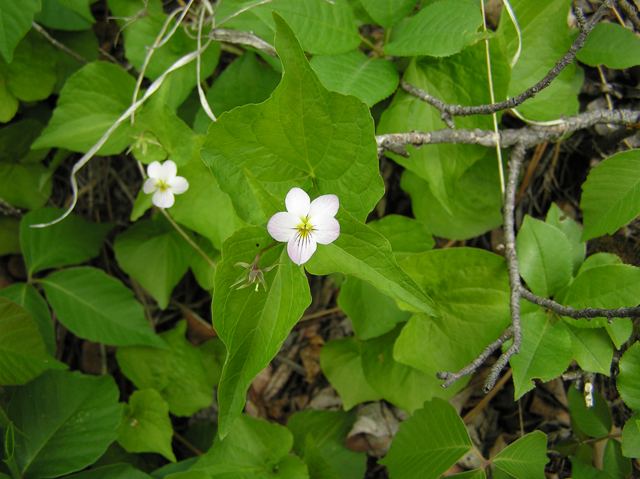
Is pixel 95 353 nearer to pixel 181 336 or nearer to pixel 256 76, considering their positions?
pixel 181 336

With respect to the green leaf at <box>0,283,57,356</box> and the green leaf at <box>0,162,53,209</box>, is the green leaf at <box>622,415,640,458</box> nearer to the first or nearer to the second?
the green leaf at <box>0,283,57,356</box>

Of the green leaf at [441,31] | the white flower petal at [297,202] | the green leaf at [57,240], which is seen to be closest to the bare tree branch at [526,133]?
the green leaf at [441,31]

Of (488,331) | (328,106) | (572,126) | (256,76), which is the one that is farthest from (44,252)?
(572,126)

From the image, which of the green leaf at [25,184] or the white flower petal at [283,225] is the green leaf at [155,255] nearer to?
the green leaf at [25,184]

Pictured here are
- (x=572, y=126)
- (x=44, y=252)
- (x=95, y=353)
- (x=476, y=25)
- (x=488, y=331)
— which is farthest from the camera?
(x=95, y=353)

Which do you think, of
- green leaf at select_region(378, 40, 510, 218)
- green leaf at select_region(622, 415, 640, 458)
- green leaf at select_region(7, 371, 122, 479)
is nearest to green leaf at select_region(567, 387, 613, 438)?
green leaf at select_region(622, 415, 640, 458)

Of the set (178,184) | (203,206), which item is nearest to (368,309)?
(203,206)
